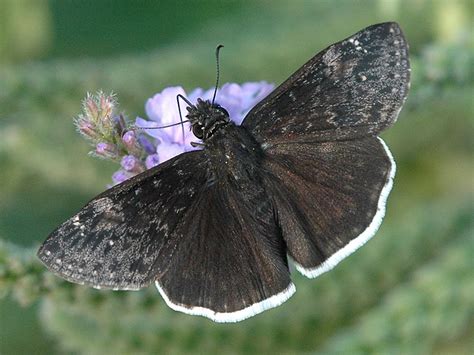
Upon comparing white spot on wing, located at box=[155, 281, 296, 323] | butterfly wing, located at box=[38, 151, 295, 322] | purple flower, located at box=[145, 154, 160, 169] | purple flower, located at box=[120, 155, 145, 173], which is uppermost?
purple flower, located at box=[120, 155, 145, 173]

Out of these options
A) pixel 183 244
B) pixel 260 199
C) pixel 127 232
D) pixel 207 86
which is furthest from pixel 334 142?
pixel 207 86

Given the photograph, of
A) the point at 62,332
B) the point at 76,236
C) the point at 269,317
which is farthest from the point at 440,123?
the point at 76,236

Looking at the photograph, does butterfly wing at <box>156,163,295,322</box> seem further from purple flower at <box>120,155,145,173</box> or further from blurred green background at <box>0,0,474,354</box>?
blurred green background at <box>0,0,474,354</box>

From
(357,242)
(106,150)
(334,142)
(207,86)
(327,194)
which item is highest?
(106,150)

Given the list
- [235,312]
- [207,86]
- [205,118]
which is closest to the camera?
[235,312]

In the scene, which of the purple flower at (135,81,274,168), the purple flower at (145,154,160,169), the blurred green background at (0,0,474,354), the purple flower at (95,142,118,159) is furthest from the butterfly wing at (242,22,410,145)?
the blurred green background at (0,0,474,354)

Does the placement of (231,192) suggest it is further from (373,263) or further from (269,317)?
(373,263)

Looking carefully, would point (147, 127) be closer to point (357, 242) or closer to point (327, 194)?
point (327, 194)

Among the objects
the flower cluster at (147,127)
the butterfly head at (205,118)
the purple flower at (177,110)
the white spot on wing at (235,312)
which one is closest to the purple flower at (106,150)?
the flower cluster at (147,127)
